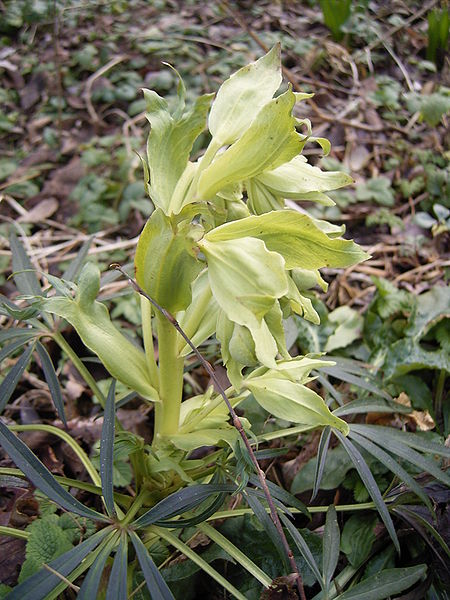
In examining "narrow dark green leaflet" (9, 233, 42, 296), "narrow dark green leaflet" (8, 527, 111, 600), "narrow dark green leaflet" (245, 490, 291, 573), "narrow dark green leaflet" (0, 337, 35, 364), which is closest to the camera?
"narrow dark green leaflet" (8, 527, 111, 600)

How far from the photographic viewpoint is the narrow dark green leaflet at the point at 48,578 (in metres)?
0.55

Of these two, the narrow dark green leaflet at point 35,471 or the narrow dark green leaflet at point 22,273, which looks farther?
the narrow dark green leaflet at point 22,273

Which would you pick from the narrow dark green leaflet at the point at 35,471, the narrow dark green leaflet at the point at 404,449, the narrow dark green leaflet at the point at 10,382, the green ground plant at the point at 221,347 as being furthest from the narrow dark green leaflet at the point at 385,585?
the narrow dark green leaflet at the point at 10,382

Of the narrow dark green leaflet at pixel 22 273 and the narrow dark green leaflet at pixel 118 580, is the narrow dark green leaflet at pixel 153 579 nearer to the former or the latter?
the narrow dark green leaflet at pixel 118 580

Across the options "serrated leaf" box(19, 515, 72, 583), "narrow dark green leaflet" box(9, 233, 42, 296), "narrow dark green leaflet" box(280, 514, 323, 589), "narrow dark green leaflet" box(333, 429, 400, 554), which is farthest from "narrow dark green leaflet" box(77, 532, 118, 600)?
"narrow dark green leaflet" box(9, 233, 42, 296)

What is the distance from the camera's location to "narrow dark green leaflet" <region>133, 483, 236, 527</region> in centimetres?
61

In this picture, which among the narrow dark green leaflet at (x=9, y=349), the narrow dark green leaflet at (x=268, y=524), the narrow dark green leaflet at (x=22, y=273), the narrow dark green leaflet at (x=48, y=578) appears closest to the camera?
the narrow dark green leaflet at (x=48, y=578)

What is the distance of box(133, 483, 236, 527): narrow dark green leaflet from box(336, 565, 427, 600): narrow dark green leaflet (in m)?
0.22

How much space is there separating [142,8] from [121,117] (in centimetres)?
90

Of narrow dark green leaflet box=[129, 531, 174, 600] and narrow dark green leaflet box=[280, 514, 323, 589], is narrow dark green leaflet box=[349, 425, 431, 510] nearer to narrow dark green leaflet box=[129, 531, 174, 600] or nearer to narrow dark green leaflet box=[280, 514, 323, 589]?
narrow dark green leaflet box=[280, 514, 323, 589]

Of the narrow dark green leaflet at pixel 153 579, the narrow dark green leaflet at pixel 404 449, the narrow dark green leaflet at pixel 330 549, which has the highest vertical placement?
the narrow dark green leaflet at pixel 153 579

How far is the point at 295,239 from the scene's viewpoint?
60cm

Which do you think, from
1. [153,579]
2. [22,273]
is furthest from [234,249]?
[22,273]

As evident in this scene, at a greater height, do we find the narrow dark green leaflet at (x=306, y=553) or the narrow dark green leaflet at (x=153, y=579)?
the narrow dark green leaflet at (x=153, y=579)
